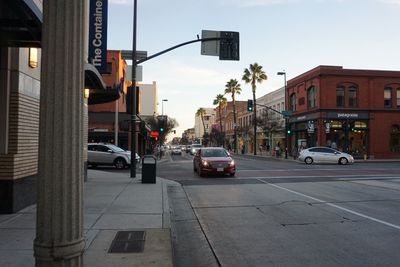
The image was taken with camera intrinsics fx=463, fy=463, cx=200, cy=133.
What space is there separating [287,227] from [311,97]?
156 ft

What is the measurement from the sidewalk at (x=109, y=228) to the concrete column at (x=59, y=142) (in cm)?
295

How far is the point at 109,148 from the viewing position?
100ft

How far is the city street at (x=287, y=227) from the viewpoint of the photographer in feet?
23.1

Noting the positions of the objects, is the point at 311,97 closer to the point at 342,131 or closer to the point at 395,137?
the point at 342,131

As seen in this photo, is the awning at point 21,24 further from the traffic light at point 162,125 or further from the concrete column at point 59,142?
the traffic light at point 162,125

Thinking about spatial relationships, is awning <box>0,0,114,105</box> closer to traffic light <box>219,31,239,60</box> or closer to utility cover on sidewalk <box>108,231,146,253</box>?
utility cover on sidewalk <box>108,231,146,253</box>

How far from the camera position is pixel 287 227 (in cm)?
937

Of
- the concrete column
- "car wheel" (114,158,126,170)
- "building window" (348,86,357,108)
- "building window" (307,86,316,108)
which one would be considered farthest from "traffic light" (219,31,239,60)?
"building window" (348,86,357,108)

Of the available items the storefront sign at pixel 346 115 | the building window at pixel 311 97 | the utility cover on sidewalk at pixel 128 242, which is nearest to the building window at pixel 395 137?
the storefront sign at pixel 346 115

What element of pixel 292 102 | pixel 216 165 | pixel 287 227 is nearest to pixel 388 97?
pixel 292 102

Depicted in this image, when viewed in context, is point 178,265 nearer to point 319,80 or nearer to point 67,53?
point 67,53

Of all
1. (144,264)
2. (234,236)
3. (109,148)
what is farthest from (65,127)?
(109,148)

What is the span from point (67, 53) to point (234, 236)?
6.01 m

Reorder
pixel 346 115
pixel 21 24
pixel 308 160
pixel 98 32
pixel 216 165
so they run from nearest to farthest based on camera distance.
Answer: pixel 21 24 < pixel 98 32 < pixel 216 165 < pixel 308 160 < pixel 346 115
